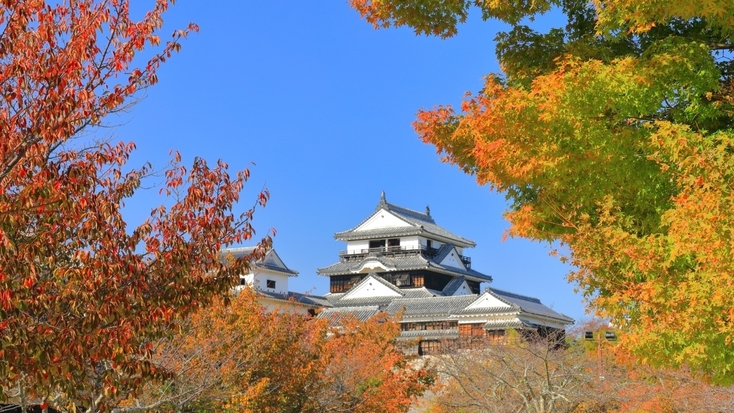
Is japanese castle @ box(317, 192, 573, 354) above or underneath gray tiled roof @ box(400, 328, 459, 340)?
above

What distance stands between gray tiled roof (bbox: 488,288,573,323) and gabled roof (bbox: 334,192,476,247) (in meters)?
9.24

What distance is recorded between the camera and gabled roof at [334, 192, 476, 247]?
54691mm

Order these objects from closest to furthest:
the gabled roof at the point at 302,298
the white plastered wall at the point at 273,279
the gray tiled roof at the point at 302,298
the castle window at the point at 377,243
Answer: the gabled roof at the point at 302,298
the gray tiled roof at the point at 302,298
the white plastered wall at the point at 273,279
the castle window at the point at 377,243

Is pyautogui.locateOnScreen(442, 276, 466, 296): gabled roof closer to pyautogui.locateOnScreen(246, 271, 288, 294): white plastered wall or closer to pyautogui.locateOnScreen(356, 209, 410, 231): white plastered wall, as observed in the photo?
pyautogui.locateOnScreen(356, 209, 410, 231): white plastered wall

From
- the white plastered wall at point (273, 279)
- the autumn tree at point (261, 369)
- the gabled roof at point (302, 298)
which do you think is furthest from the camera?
the white plastered wall at point (273, 279)

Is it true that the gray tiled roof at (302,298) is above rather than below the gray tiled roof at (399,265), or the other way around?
below

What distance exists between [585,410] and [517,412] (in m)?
3.84

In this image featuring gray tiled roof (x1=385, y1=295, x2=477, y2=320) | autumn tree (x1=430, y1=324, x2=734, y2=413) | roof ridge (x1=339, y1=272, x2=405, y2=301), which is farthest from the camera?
roof ridge (x1=339, y1=272, x2=405, y2=301)

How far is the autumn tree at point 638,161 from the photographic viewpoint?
19.9 feet

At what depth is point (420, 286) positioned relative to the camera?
5134 centimetres

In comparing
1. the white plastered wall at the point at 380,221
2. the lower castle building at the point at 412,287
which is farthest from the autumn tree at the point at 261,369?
the white plastered wall at the point at 380,221

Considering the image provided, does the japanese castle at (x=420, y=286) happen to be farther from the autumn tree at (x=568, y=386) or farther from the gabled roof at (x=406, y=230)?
the autumn tree at (x=568, y=386)

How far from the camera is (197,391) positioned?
14820mm

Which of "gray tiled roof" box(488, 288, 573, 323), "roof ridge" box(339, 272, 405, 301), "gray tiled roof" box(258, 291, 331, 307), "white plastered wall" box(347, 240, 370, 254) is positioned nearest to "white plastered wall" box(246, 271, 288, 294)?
"gray tiled roof" box(258, 291, 331, 307)
